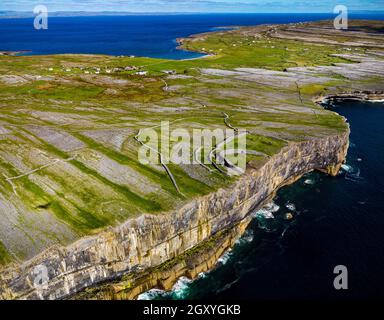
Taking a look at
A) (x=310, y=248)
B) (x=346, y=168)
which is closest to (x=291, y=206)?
(x=310, y=248)

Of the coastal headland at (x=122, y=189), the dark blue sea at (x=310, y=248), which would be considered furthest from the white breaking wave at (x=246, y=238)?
the coastal headland at (x=122, y=189)

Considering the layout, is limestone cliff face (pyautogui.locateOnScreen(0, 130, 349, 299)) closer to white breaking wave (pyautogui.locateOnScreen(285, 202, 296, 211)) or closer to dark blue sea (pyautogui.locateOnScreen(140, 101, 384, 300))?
dark blue sea (pyautogui.locateOnScreen(140, 101, 384, 300))

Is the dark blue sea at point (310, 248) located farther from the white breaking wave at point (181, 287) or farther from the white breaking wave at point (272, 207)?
the white breaking wave at point (272, 207)

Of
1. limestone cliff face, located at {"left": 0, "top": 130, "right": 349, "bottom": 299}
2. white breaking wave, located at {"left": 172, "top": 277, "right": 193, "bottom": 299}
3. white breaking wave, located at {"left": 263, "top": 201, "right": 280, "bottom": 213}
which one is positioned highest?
limestone cliff face, located at {"left": 0, "top": 130, "right": 349, "bottom": 299}

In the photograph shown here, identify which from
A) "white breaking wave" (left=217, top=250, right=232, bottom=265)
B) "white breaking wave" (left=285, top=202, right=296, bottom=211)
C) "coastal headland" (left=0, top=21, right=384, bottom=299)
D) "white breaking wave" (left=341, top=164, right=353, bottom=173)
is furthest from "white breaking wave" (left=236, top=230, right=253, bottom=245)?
"white breaking wave" (left=341, top=164, right=353, bottom=173)

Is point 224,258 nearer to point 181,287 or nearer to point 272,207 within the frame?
point 181,287

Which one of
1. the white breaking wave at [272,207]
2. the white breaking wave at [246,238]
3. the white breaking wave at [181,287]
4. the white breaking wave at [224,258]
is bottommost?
the white breaking wave at [181,287]

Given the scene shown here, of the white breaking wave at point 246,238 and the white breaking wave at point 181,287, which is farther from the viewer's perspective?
the white breaking wave at point 246,238
